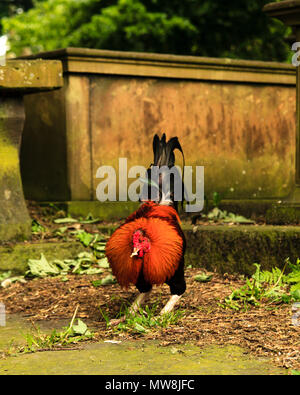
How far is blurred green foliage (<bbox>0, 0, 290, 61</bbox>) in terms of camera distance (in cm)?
1625

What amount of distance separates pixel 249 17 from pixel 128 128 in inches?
378

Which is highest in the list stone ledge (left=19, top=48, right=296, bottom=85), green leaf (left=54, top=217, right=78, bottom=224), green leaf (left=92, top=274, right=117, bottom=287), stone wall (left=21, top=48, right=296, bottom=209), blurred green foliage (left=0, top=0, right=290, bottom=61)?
blurred green foliage (left=0, top=0, right=290, bottom=61)

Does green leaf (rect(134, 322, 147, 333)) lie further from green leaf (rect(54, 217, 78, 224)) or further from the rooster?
green leaf (rect(54, 217, 78, 224))

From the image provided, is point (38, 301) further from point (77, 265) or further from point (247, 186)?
point (247, 186)

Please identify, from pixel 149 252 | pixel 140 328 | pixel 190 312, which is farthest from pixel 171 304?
pixel 149 252

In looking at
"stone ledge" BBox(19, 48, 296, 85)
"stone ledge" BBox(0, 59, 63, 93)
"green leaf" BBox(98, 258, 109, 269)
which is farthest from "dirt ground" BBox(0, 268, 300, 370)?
"stone ledge" BBox(19, 48, 296, 85)

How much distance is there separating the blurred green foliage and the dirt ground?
35.9 ft

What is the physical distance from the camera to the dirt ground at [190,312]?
13.6 ft

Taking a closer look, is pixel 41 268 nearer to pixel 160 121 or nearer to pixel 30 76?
pixel 30 76

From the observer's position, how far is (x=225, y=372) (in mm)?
3551

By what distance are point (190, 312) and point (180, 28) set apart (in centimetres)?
1224

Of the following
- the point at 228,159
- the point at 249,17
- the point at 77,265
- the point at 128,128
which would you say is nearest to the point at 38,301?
the point at 77,265

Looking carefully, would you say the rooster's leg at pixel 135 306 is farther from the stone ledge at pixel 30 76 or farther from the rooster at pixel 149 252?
the stone ledge at pixel 30 76

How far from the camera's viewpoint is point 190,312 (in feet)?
16.4
